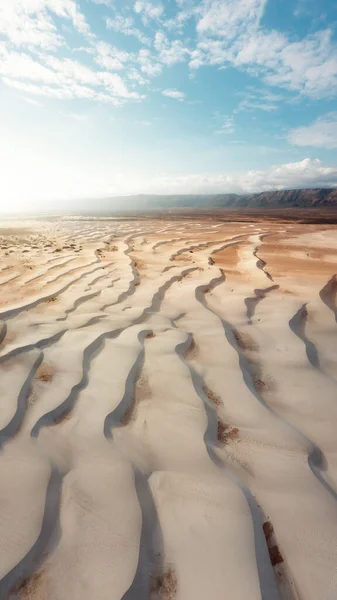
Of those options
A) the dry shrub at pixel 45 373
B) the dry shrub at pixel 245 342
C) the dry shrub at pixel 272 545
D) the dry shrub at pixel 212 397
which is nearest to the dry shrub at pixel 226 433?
the dry shrub at pixel 212 397

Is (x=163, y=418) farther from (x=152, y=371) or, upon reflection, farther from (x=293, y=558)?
(x=293, y=558)

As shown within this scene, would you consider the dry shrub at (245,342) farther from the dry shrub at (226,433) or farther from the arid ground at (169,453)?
the dry shrub at (226,433)

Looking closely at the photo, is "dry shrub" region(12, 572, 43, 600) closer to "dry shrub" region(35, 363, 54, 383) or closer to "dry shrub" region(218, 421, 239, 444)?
"dry shrub" region(218, 421, 239, 444)

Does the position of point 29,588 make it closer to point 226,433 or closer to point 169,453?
point 169,453

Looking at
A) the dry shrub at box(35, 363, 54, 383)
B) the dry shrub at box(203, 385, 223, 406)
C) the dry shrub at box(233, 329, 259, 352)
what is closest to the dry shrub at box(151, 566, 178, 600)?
the dry shrub at box(203, 385, 223, 406)

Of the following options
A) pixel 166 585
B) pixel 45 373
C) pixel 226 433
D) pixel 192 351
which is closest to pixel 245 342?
pixel 192 351
